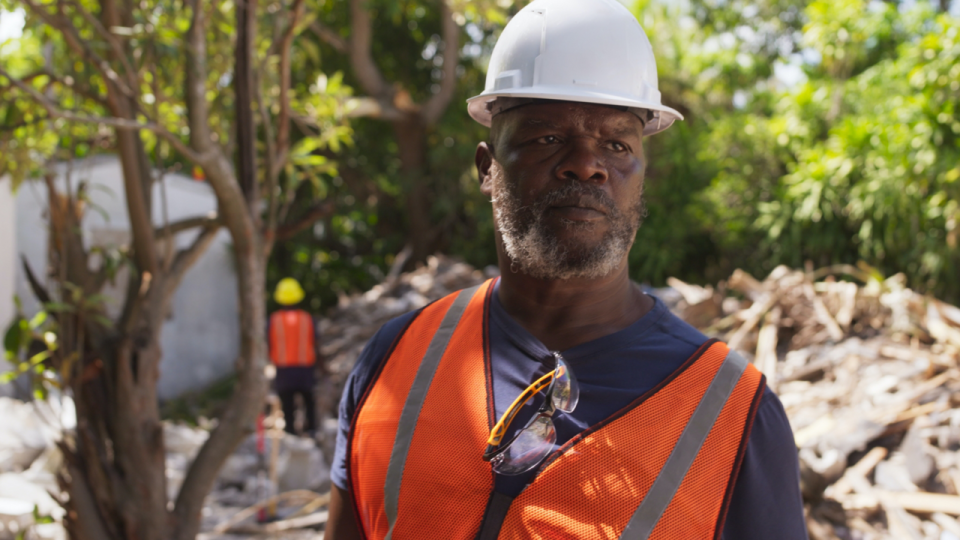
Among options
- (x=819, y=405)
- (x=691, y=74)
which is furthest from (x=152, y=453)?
(x=691, y=74)

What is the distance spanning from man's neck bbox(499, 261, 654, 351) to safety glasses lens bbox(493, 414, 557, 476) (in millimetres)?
204

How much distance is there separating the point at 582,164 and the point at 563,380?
1.33 ft

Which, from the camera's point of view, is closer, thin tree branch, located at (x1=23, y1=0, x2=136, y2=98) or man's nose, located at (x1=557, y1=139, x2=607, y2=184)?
man's nose, located at (x1=557, y1=139, x2=607, y2=184)

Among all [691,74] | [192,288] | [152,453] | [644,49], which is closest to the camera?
[644,49]

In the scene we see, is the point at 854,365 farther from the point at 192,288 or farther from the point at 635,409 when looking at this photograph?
the point at 192,288

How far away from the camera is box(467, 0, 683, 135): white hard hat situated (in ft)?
4.47

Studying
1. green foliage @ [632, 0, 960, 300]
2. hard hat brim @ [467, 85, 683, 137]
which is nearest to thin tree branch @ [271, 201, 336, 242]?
hard hat brim @ [467, 85, 683, 137]

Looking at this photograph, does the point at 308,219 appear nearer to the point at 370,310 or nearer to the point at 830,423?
the point at 830,423

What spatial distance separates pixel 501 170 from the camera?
142 centimetres

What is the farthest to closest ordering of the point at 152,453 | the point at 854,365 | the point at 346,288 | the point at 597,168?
1. the point at 346,288
2. the point at 854,365
3. the point at 152,453
4. the point at 597,168

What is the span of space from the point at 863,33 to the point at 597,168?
11080 millimetres

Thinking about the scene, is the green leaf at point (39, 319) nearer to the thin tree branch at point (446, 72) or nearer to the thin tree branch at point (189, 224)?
the thin tree branch at point (189, 224)

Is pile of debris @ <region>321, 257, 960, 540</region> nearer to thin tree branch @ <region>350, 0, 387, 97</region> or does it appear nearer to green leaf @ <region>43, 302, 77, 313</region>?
green leaf @ <region>43, 302, 77, 313</region>

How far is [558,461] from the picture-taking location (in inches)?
46.8
